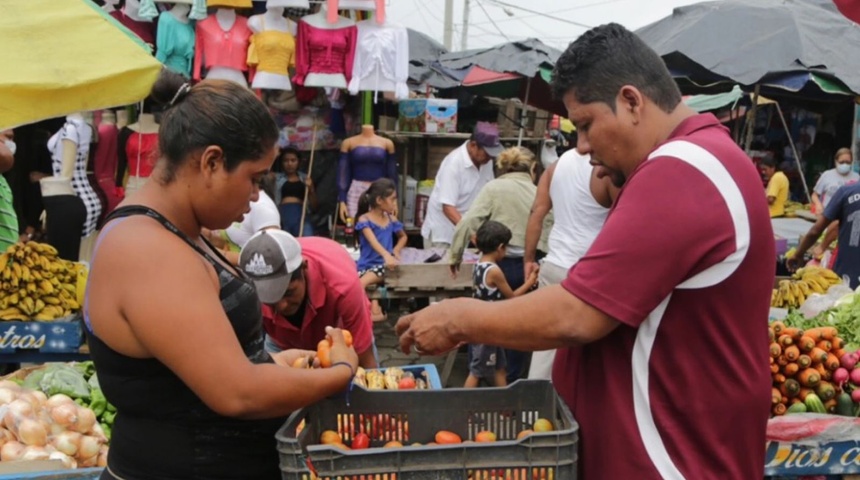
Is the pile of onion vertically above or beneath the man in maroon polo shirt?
beneath

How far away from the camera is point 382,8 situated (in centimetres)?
923

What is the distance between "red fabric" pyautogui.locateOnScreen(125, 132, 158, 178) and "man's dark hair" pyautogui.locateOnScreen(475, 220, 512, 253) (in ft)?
13.0

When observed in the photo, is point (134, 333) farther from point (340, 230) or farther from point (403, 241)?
point (340, 230)

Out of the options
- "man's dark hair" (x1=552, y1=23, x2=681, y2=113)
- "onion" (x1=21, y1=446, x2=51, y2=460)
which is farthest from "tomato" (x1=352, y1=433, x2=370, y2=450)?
"onion" (x1=21, y1=446, x2=51, y2=460)

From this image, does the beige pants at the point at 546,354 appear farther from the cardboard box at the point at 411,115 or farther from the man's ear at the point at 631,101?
the cardboard box at the point at 411,115

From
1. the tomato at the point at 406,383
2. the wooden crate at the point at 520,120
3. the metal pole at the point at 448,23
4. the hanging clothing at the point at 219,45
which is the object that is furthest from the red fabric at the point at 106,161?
the metal pole at the point at 448,23

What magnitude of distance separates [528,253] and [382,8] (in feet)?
13.5

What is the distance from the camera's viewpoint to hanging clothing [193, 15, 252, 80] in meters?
8.95

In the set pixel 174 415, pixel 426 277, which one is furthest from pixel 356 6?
pixel 174 415

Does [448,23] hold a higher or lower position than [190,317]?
lower

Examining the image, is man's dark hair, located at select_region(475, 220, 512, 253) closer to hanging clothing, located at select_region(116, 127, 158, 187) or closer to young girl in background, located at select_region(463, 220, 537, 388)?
young girl in background, located at select_region(463, 220, 537, 388)

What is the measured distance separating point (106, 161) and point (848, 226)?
25.1 ft

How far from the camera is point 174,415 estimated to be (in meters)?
1.94

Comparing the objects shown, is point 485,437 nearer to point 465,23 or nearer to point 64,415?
point 64,415
